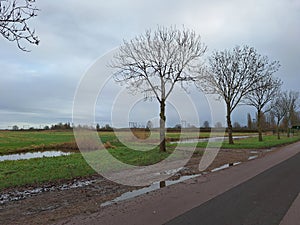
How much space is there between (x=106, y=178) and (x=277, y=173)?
22.6 ft

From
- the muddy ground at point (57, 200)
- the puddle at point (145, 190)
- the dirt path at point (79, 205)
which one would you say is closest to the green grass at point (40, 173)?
the muddy ground at point (57, 200)

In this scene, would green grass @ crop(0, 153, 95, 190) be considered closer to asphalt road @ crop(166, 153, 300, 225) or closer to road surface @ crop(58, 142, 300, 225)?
road surface @ crop(58, 142, 300, 225)

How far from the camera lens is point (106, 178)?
11875 millimetres

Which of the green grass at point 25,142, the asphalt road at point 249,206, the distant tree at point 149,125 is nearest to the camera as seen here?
the asphalt road at point 249,206

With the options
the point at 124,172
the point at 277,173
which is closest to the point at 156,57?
the point at 124,172

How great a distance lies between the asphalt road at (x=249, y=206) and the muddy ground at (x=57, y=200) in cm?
250

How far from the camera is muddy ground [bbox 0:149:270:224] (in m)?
6.68

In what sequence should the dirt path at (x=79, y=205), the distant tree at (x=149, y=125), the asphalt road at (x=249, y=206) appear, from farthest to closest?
the distant tree at (x=149, y=125) < the dirt path at (x=79, y=205) < the asphalt road at (x=249, y=206)

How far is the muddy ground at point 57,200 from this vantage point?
6681 millimetres

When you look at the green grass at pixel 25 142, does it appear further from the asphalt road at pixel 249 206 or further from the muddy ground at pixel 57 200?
the asphalt road at pixel 249 206

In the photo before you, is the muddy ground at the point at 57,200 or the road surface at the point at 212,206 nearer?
the road surface at the point at 212,206

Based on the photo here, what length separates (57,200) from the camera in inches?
327

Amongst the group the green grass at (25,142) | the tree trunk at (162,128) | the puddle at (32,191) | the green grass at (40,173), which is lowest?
the puddle at (32,191)

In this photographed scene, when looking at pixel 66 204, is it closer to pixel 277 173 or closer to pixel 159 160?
pixel 277 173
